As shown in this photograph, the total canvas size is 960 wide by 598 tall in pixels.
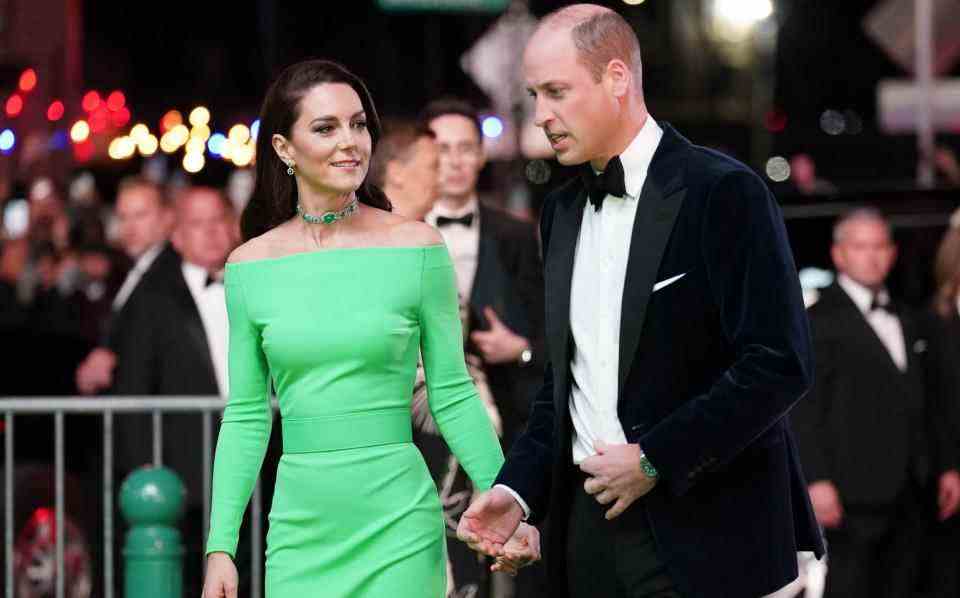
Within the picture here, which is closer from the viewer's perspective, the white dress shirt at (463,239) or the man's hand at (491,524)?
the man's hand at (491,524)

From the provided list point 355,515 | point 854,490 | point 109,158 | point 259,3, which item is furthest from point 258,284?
point 259,3

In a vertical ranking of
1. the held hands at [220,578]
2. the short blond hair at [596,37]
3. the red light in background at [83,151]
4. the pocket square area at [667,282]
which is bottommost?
the held hands at [220,578]

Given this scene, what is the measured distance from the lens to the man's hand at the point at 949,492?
1019 centimetres

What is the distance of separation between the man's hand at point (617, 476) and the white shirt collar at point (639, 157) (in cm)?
63

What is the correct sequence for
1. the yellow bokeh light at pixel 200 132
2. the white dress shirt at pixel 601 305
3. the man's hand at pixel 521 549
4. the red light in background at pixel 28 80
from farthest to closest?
the yellow bokeh light at pixel 200 132
the red light in background at pixel 28 80
the man's hand at pixel 521 549
the white dress shirt at pixel 601 305

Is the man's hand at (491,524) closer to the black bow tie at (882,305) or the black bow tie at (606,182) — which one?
the black bow tie at (606,182)

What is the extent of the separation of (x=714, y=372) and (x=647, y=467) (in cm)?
28

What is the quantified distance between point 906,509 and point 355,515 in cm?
614

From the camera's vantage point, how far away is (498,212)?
319 inches

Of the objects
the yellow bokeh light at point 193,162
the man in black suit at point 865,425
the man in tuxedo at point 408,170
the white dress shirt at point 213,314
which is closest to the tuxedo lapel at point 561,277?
the man in tuxedo at point 408,170

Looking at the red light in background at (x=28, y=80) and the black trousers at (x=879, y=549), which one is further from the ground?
the red light in background at (x=28, y=80)

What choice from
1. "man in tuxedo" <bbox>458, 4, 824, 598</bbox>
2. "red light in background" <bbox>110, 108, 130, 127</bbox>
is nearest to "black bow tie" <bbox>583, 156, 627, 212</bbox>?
"man in tuxedo" <bbox>458, 4, 824, 598</bbox>

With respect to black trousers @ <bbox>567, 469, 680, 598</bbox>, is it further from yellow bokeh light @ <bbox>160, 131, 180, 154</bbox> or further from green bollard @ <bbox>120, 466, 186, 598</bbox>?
yellow bokeh light @ <bbox>160, 131, 180, 154</bbox>

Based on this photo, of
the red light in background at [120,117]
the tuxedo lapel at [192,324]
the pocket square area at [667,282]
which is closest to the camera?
the pocket square area at [667,282]
